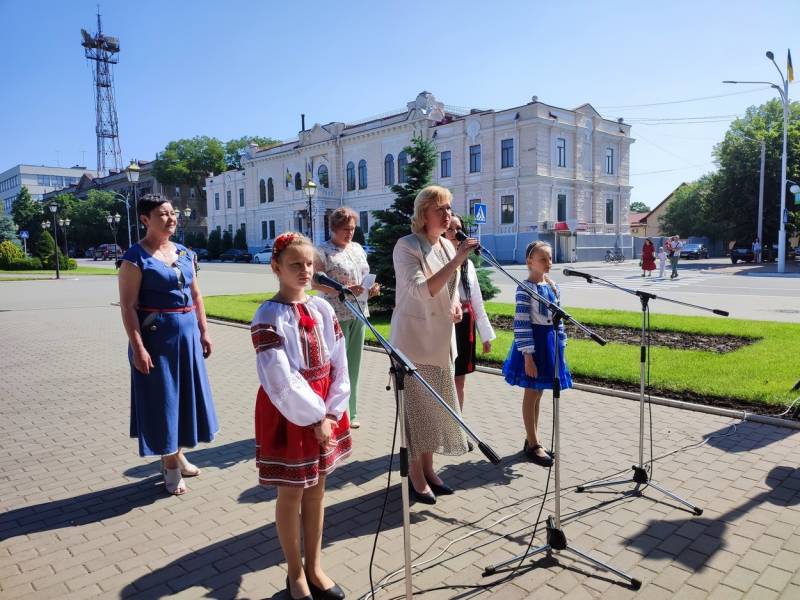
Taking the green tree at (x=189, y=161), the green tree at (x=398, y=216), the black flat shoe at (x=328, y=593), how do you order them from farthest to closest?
the green tree at (x=189, y=161), the green tree at (x=398, y=216), the black flat shoe at (x=328, y=593)

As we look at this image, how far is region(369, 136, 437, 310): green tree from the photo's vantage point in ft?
40.7

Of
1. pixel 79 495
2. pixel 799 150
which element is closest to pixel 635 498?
pixel 79 495

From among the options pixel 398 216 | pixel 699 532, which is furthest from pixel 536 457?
pixel 398 216

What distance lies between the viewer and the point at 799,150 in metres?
37.6

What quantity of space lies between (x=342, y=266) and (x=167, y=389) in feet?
6.12

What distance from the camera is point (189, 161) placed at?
248 feet

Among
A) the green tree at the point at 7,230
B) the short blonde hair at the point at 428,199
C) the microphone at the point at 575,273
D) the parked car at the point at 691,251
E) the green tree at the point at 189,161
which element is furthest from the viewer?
the green tree at the point at 189,161

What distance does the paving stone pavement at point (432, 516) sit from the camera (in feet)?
10.2

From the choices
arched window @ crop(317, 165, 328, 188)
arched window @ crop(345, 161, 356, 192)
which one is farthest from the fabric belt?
Result: arched window @ crop(317, 165, 328, 188)

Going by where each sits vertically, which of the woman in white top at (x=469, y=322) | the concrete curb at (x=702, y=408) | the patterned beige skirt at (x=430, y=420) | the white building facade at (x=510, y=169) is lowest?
the concrete curb at (x=702, y=408)

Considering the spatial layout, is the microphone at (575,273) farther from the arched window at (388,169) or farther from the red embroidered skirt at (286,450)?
the arched window at (388,169)

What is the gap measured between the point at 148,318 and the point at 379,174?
47.4 meters

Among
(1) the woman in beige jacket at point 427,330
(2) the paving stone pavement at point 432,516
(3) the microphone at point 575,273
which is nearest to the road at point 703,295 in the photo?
(2) the paving stone pavement at point 432,516

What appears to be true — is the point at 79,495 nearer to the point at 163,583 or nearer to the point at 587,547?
the point at 163,583
